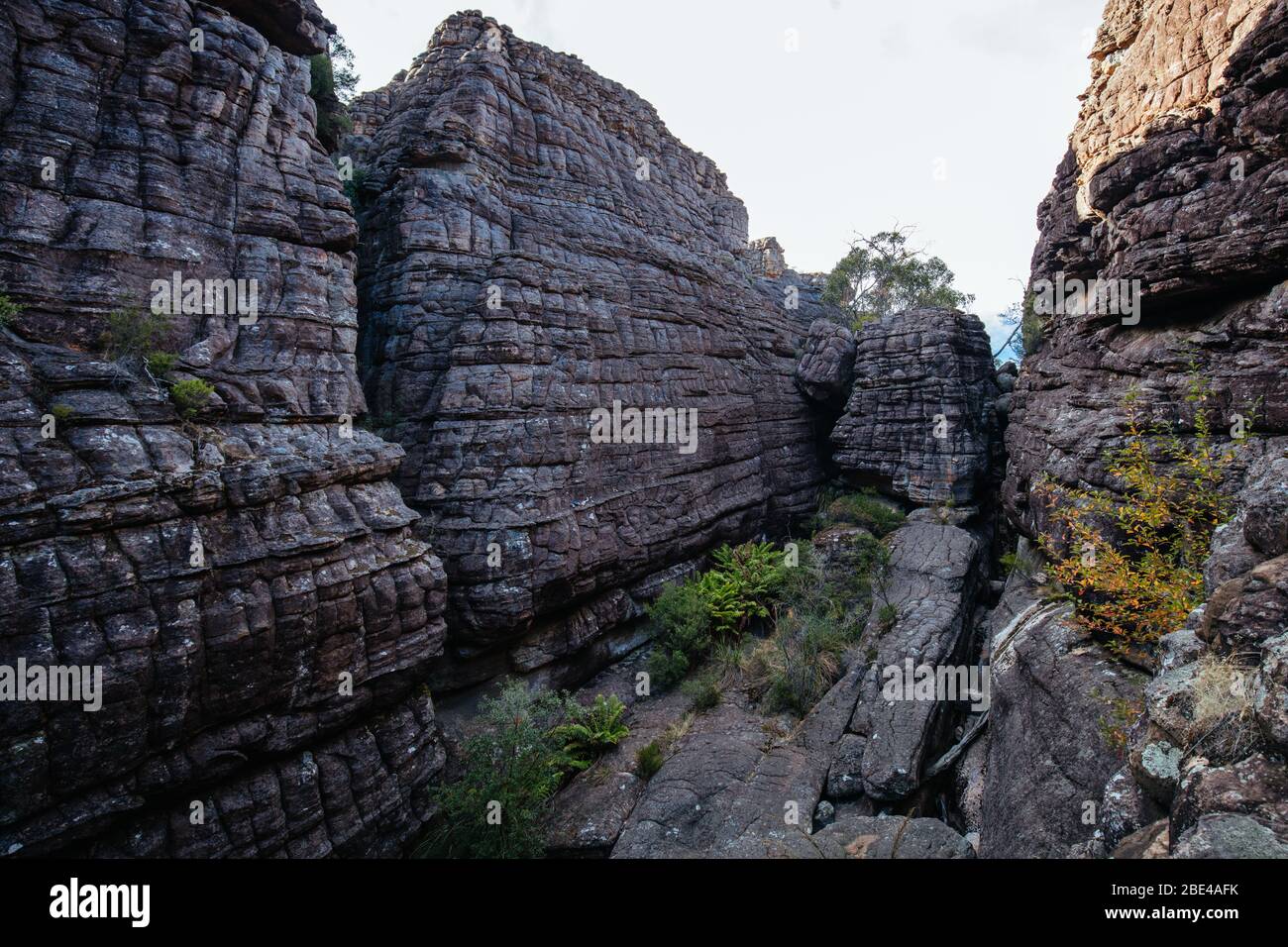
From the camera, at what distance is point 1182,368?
32.9 ft

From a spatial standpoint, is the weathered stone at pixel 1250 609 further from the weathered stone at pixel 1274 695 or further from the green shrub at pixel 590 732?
the green shrub at pixel 590 732

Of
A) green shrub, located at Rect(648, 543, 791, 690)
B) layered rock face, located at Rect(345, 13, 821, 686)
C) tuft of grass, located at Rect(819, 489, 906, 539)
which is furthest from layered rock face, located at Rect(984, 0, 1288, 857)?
layered rock face, located at Rect(345, 13, 821, 686)

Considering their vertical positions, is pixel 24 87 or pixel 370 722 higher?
pixel 24 87

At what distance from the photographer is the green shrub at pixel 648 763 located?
37.6 ft

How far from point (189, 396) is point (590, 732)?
10.3m

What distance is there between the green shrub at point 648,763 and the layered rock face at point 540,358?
11.6 ft

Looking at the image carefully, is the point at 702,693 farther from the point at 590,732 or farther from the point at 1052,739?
the point at 1052,739

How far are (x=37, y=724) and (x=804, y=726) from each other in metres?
13.0

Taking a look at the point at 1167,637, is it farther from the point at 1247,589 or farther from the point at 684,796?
the point at 684,796

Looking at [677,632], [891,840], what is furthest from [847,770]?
[677,632]

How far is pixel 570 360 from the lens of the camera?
15359 mm

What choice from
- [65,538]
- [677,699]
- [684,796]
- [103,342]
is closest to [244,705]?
[65,538]

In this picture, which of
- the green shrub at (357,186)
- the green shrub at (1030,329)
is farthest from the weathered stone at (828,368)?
the green shrub at (357,186)

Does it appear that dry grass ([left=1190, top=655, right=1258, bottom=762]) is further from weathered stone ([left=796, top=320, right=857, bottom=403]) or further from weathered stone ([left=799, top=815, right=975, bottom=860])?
weathered stone ([left=796, top=320, right=857, bottom=403])
